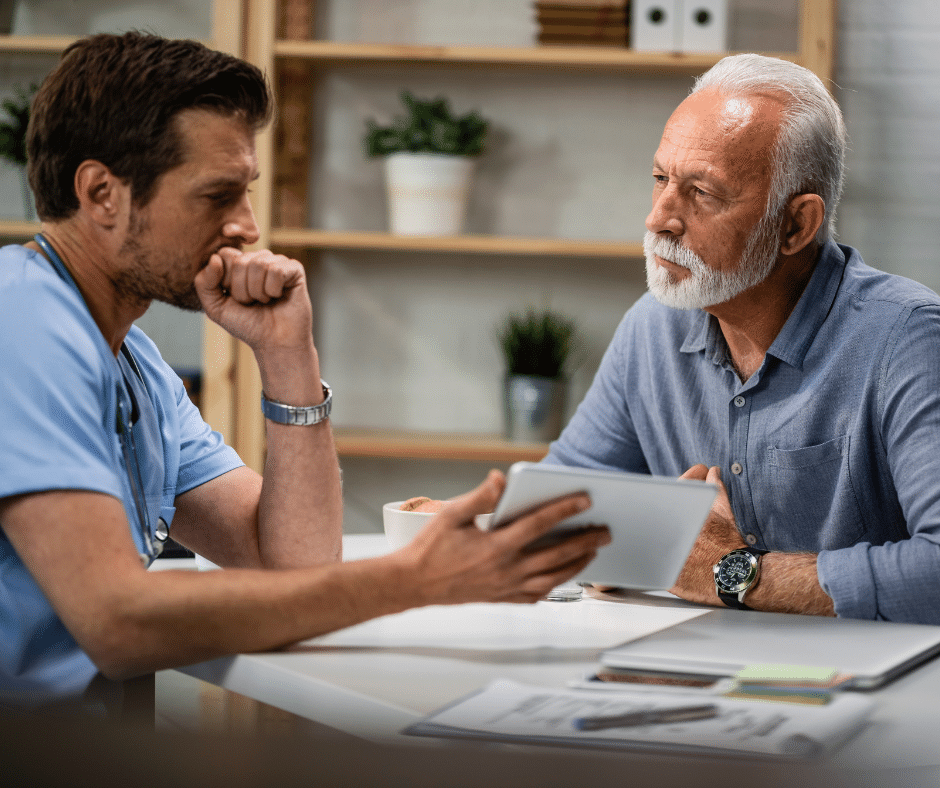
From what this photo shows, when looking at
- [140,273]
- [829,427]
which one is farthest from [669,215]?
[140,273]

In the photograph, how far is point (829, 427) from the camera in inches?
54.6

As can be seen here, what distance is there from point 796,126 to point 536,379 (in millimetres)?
1319

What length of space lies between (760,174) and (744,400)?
338mm

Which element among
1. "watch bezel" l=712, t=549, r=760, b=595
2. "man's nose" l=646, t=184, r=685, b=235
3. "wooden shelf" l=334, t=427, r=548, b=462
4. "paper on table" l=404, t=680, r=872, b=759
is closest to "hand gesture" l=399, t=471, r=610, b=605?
"paper on table" l=404, t=680, r=872, b=759

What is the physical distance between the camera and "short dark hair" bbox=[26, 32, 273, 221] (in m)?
0.99

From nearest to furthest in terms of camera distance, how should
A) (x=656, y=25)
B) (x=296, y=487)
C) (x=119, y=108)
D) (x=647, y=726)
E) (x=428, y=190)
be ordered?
(x=647, y=726) < (x=119, y=108) < (x=296, y=487) < (x=656, y=25) < (x=428, y=190)

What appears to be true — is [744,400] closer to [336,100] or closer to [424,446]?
[424,446]

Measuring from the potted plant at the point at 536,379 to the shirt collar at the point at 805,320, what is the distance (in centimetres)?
118

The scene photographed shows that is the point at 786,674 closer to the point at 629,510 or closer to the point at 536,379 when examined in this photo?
the point at 629,510

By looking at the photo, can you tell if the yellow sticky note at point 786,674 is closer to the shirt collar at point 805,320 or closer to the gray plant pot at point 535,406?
the shirt collar at point 805,320

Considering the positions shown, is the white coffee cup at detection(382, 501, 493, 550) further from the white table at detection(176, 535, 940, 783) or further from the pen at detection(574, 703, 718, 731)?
the pen at detection(574, 703, 718, 731)

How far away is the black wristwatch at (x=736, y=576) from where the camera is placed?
45.5 inches

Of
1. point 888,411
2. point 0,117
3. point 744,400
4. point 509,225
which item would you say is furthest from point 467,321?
point 888,411

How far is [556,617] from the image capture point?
106cm
